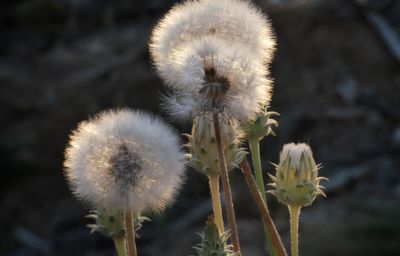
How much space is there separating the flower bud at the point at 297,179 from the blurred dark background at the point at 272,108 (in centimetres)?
347

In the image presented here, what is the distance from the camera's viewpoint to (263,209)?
2.78 metres

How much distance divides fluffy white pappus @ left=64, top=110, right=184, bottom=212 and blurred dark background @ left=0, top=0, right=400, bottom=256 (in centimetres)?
395

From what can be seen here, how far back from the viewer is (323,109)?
361 inches

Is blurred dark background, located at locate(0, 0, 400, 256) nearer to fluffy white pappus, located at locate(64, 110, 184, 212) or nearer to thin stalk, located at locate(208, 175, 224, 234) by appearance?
thin stalk, located at locate(208, 175, 224, 234)

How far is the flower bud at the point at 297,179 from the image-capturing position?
311cm

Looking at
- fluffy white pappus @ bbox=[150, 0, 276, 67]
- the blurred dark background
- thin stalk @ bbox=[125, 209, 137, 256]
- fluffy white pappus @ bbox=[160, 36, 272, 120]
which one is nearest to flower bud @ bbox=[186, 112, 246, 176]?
fluffy white pappus @ bbox=[160, 36, 272, 120]

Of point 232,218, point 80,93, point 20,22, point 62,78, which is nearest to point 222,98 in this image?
point 232,218

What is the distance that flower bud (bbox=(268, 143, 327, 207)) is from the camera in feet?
10.2

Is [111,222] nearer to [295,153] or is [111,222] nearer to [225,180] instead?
[225,180]

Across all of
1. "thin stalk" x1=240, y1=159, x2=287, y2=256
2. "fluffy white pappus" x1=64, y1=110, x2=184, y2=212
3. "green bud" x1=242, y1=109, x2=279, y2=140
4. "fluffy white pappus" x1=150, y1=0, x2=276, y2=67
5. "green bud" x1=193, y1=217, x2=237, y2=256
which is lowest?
"green bud" x1=193, y1=217, x2=237, y2=256

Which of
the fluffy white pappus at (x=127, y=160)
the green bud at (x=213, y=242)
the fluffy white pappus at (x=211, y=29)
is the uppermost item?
the fluffy white pappus at (x=211, y=29)

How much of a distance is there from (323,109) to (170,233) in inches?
90.3

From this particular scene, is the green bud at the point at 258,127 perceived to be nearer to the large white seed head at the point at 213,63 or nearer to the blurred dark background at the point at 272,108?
the large white seed head at the point at 213,63

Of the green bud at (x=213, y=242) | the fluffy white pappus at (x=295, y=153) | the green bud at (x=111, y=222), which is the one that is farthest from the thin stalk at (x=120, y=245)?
the fluffy white pappus at (x=295, y=153)
